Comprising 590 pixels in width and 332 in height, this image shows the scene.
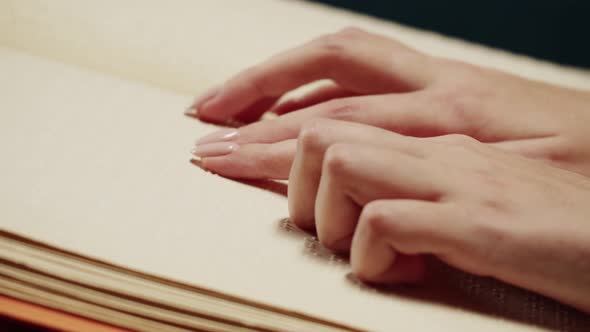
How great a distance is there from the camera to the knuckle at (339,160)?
1.28 feet

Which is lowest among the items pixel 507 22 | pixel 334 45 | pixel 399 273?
pixel 507 22

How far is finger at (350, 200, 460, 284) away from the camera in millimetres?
373

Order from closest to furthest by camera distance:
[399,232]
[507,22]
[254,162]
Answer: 1. [399,232]
2. [254,162]
3. [507,22]

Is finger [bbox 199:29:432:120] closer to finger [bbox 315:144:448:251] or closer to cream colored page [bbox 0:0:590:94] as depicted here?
cream colored page [bbox 0:0:590:94]

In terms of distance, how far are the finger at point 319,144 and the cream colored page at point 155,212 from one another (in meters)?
0.04

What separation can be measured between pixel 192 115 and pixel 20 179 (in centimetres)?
26

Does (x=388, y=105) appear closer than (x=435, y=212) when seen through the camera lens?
No

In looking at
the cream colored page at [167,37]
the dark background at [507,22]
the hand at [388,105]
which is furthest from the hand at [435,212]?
the dark background at [507,22]

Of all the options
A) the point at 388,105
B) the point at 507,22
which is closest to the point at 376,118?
the point at 388,105

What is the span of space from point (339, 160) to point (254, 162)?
15cm

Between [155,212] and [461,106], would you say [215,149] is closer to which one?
[155,212]

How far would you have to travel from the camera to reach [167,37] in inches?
32.7

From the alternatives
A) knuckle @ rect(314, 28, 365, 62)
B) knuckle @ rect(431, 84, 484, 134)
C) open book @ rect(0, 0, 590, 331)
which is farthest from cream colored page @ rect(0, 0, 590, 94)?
knuckle @ rect(431, 84, 484, 134)

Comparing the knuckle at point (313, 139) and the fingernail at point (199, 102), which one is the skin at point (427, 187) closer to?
the knuckle at point (313, 139)
